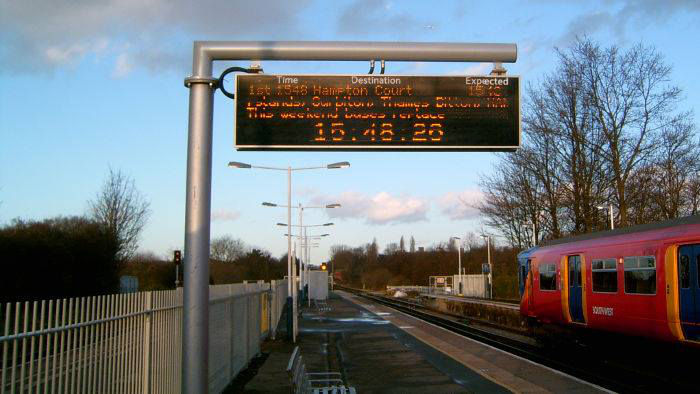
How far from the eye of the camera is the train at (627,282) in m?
13.5

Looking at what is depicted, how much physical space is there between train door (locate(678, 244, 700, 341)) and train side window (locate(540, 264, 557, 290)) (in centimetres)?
730

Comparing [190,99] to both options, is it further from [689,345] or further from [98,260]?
[98,260]

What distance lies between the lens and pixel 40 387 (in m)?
4.94

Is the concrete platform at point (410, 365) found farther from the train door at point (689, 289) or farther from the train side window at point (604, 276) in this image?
the train side window at point (604, 276)

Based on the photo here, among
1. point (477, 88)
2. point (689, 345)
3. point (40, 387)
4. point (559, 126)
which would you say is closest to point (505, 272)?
point (559, 126)

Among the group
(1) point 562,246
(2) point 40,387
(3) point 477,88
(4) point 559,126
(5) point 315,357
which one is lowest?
(5) point 315,357

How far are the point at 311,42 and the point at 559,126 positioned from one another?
1194 inches

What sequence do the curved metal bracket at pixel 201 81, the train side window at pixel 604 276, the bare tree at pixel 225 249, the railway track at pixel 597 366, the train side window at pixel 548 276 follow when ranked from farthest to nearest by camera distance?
the bare tree at pixel 225 249, the train side window at pixel 548 276, the train side window at pixel 604 276, the railway track at pixel 597 366, the curved metal bracket at pixel 201 81

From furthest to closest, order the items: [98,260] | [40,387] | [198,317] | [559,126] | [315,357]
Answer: [559,126], [98,260], [315,357], [198,317], [40,387]

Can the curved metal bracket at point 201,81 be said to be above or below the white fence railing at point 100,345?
above

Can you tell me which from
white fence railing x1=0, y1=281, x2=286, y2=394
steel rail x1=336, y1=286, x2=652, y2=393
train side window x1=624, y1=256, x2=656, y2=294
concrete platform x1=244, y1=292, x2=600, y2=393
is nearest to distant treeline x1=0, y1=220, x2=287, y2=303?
concrete platform x1=244, y1=292, x2=600, y2=393

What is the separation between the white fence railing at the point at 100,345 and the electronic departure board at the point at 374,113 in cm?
229

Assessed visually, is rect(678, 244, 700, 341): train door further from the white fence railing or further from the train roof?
the white fence railing

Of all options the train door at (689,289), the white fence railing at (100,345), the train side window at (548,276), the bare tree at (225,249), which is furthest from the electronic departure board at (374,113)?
the bare tree at (225,249)
